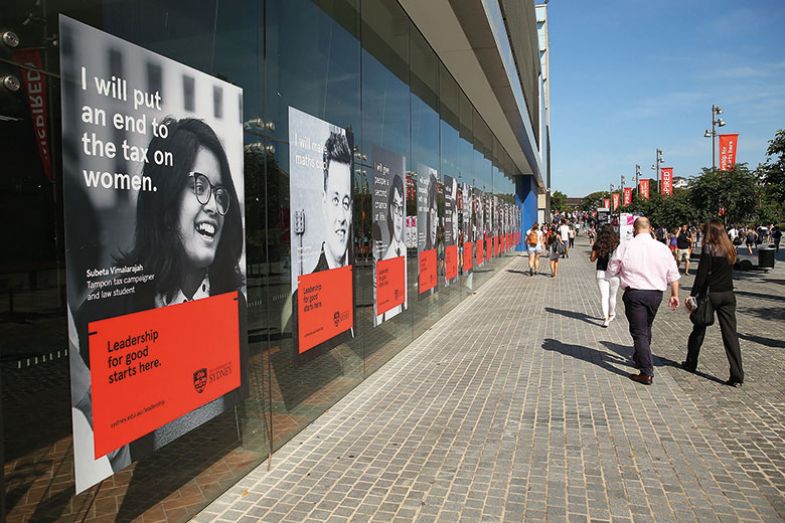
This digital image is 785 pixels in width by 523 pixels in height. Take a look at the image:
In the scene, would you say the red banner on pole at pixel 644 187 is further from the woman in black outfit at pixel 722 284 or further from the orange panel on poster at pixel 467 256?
the woman in black outfit at pixel 722 284

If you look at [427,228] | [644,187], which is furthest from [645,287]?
[644,187]

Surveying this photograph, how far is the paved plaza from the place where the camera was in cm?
401

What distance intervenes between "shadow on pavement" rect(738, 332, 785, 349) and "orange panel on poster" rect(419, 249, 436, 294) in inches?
204

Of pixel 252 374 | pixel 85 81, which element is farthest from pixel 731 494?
pixel 85 81

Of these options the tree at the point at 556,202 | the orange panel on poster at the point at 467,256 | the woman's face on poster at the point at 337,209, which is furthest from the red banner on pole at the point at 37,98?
the tree at the point at 556,202

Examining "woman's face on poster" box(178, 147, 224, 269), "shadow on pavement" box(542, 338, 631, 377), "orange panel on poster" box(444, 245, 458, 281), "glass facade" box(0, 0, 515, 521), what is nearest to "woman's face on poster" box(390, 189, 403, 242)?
"glass facade" box(0, 0, 515, 521)

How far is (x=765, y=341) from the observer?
9570 mm

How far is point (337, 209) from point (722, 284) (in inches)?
176

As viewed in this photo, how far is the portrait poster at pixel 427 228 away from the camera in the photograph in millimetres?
10492

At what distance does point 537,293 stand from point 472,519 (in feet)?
Answer: 44.1

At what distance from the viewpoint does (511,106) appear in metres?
18.5

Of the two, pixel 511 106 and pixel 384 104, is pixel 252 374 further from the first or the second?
pixel 511 106

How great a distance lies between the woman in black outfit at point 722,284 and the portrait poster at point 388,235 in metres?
3.82

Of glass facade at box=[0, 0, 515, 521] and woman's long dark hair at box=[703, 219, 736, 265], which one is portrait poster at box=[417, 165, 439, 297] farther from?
woman's long dark hair at box=[703, 219, 736, 265]
